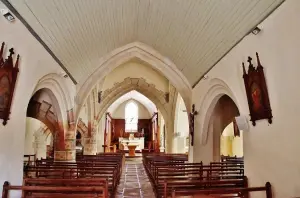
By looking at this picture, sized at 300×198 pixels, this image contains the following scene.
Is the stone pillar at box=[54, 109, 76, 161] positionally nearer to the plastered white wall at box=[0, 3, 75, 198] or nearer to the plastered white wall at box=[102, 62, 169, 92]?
the plastered white wall at box=[0, 3, 75, 198]

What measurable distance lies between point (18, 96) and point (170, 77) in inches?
223

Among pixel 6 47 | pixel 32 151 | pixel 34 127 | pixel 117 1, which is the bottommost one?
pixel 32 151

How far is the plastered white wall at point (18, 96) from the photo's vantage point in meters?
4.67

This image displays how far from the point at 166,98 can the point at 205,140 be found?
20.7 feet

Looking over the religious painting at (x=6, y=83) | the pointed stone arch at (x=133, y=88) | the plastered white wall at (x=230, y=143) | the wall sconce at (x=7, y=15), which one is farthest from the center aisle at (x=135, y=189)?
the plastered white wall at (x=230, y=143)

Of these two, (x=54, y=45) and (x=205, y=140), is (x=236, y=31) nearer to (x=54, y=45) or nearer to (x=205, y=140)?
(x=54, y=45)

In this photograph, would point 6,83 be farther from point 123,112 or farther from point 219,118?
point 123,112

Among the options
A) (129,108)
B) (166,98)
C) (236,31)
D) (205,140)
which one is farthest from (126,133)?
(236,31)

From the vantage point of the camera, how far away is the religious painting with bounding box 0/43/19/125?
4438 millimetres

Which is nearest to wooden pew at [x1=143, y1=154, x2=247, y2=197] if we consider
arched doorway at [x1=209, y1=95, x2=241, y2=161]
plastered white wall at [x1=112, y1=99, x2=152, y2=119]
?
arched doorway at [x1=209, y1=95, x2=241, y2=161]

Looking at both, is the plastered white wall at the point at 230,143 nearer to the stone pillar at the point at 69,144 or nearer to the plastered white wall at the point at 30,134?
the stone pillar at the point at 69,144

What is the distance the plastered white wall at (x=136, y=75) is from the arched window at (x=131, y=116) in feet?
35.5

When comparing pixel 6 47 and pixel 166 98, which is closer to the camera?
pixel 6 47

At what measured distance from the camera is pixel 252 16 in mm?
4992
